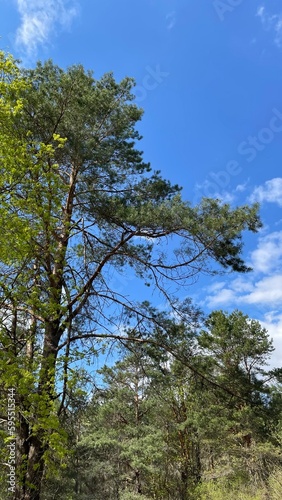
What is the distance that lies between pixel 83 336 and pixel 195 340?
6.51 feet

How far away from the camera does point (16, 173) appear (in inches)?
168

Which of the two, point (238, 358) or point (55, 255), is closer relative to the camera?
point (55, 255)

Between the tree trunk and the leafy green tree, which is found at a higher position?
the leafy green tree

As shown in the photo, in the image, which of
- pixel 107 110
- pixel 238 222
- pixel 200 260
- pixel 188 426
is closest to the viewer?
pixel 238 222

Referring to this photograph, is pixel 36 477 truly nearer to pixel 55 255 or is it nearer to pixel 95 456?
pixel 55 255

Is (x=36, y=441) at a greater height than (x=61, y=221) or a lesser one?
lesser

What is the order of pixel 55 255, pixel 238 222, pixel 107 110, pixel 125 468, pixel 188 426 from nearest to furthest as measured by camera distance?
pixel 55 255, pixel 238 222, pixel 107 110, pixel 125 468, pixel 188 426

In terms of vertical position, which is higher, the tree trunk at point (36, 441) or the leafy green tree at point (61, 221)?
the leafy green tree at point (61, 221)

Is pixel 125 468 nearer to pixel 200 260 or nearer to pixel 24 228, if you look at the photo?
pixel 200 260

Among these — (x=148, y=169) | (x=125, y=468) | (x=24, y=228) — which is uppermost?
(x=148, y=169)

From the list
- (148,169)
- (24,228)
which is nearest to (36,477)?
(24,228)

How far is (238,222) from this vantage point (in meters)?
5.90

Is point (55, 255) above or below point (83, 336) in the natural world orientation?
above

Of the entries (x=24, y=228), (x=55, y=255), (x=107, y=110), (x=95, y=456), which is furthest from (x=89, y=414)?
(x=95, y=456)
